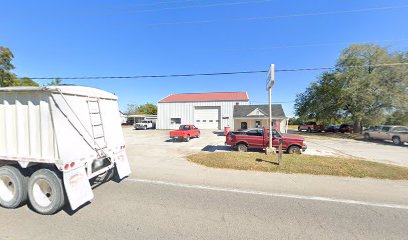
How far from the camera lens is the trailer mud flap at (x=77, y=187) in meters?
3.63


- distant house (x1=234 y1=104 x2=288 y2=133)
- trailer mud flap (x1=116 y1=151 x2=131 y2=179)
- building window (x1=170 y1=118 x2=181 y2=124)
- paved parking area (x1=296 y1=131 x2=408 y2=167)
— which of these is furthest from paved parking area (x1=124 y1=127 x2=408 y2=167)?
building window (x1=170 y1=118 x2=181 y2=124)

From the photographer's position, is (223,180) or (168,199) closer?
(168,199)

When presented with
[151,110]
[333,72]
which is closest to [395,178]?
[333,72]

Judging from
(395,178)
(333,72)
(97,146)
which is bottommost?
(395,178)

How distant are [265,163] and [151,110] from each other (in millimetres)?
64149

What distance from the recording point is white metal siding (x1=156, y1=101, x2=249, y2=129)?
103ft

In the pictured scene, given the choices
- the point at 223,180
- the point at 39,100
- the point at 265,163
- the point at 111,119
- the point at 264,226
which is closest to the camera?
the point at 264,226

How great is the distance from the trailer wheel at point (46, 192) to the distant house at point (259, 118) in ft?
74.0

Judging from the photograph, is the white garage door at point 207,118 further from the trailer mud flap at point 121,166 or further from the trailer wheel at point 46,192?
the trailer wheel at point 46,192

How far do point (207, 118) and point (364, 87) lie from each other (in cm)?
2243

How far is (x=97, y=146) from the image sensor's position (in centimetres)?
450

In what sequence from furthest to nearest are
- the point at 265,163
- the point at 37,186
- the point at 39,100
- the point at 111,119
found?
1. the point at 265,163
2. the point at 111,119
3. the point at 37,186
4. the point at 39,100

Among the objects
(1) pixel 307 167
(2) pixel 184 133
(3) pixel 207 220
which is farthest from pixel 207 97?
(3) pixel 207 220

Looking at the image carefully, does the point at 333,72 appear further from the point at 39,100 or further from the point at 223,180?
the point at 39,100
